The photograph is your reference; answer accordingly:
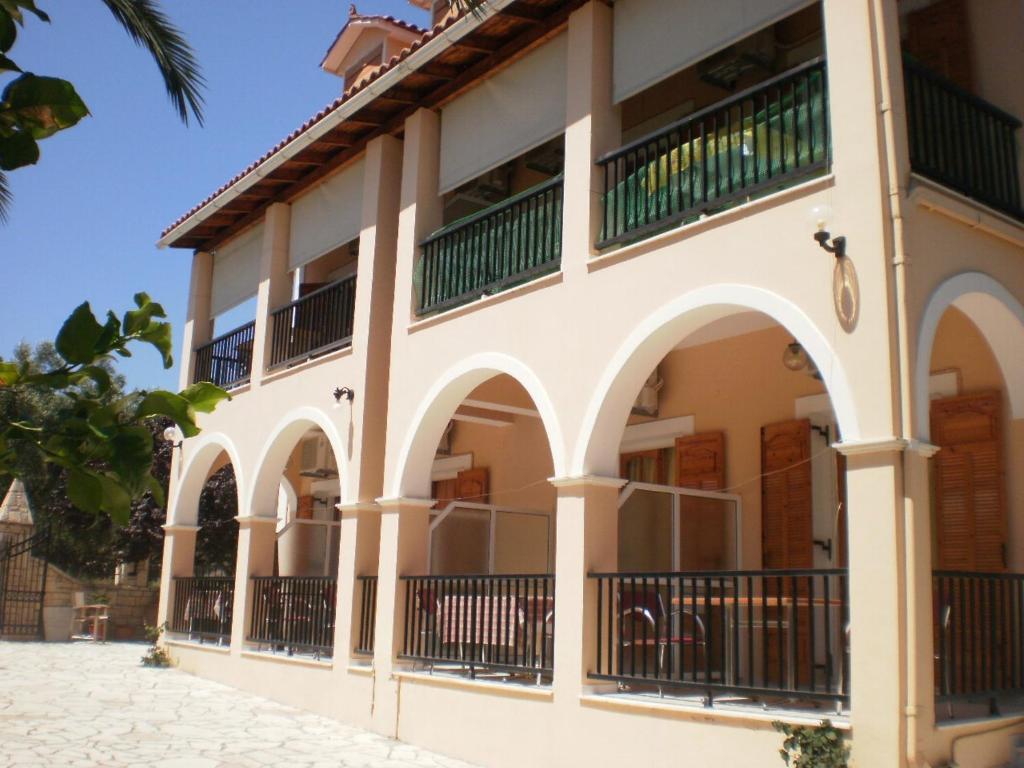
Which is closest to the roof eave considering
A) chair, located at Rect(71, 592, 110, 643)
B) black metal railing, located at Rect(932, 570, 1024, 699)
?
black metal railing, located at Rect(932, 570, 1024, 699)

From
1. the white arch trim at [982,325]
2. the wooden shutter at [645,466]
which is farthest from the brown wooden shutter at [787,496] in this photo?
the white arch trim at [982,325]

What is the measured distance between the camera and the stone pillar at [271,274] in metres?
14.8

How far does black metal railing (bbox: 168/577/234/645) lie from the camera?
14914 mm

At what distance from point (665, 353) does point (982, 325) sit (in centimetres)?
240

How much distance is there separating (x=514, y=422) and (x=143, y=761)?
20.8 ft

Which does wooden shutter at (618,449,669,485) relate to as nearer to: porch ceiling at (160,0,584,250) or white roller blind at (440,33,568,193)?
white roller blind at (440,33,568,193)

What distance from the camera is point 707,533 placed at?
10406 millimetres

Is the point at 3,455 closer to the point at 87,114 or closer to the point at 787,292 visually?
the point at 87,114

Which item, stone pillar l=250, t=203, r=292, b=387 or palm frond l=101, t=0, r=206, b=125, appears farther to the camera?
stone pillar l=250, t=203, r=292, b=387

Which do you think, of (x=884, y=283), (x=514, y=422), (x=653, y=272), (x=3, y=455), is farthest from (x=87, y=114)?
(x=514, y=422)

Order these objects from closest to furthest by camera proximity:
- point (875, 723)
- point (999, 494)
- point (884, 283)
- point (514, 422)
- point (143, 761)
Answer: point (875, 723), point (884, 283), point (999, 494), point (143, 761), point (514, 422)

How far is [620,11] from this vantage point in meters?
9.70

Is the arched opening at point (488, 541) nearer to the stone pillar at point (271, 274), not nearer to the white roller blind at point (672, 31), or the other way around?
the stone pillar at point (271, 274)

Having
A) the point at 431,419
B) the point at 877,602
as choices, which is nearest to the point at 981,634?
the point at 877,602
